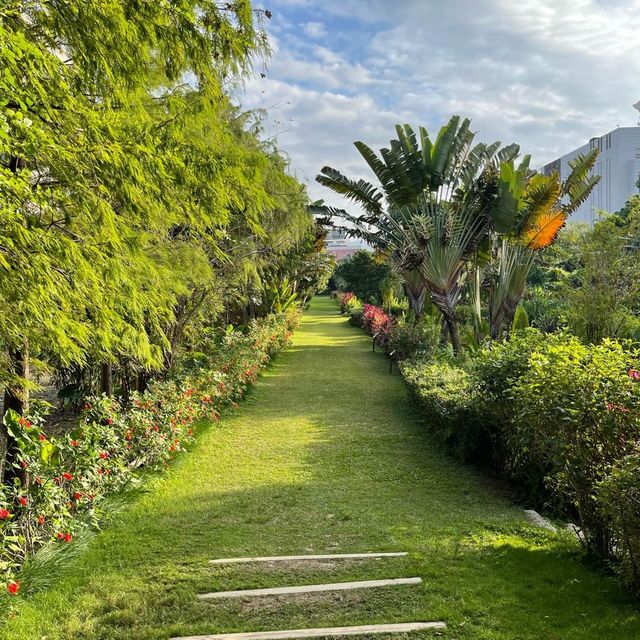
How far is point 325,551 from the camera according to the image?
4.35 m

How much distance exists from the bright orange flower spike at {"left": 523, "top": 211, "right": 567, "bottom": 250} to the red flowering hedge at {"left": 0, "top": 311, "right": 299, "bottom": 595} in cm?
708

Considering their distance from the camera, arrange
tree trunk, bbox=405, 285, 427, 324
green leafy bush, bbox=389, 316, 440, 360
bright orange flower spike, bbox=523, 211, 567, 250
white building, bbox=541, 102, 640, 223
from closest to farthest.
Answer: bright orange flower spike, bbox=523, 211, 567, 250, green leafy bush, bbox=389, 316, 440, 360, tree trunk, bbox=405, 285, 427, 324, white building, bbox=541, 102, 640, 223

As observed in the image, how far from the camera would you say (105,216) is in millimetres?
2934

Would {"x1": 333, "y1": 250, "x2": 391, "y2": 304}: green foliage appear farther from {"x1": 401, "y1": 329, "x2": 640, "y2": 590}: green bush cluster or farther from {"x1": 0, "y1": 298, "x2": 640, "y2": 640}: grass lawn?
{"x1": 401, "y1": 329, "x2": 640, "y2": 590}: green bush cluster

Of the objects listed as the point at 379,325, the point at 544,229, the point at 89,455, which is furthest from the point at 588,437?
the point at 379,325

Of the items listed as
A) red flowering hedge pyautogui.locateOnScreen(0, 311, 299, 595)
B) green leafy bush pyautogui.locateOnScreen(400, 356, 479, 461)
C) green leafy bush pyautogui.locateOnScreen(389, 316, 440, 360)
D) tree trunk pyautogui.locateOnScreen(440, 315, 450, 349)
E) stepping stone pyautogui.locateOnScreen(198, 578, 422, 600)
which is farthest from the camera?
tree trunk pyautogui.locateOnScreen(440, 315, 450, 349)

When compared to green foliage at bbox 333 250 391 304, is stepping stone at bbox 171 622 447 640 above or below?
below

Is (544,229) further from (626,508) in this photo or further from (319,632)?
(319,632)

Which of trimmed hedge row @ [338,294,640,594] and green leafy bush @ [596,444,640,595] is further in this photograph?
trimmed hedge row @ [338,294,640,594]

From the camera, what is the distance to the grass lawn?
10.4 ft

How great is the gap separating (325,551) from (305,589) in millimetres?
859

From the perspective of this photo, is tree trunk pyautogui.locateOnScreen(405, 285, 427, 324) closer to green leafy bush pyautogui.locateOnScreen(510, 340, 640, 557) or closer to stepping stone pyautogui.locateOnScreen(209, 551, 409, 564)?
green leafy bush pyautogui.locateOnScreen(510, 340, 640, 557)

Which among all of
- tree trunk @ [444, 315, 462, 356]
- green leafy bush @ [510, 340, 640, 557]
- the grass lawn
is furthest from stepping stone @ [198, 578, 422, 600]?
tree trunk @ [444, 315, 462, 356]

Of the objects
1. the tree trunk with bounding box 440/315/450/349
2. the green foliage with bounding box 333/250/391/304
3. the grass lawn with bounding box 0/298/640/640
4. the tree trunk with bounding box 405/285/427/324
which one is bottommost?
the grass lawn with bounding box 0/298/640/640
